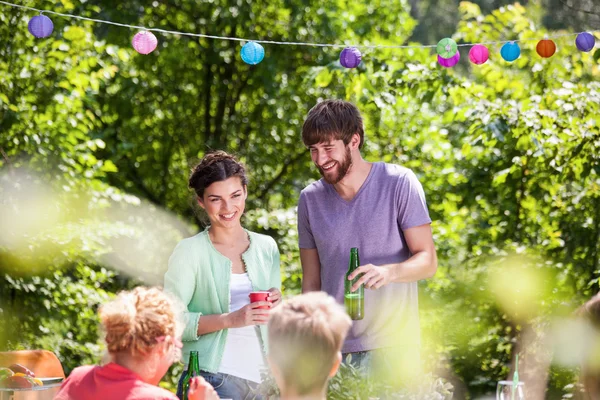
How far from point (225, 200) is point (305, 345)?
37.9 inches

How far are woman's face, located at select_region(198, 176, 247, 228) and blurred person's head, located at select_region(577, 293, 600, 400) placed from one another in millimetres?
1169

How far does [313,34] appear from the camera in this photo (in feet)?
23.9

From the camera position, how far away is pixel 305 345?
1.96m

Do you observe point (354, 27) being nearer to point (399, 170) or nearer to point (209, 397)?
point (399, 170)

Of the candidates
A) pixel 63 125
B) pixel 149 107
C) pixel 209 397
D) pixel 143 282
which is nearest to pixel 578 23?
pixel 149 107

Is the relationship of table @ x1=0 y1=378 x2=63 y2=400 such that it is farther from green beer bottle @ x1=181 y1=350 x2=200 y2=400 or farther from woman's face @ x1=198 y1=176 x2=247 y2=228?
woman's face @ x1=198 y1=176 x2=247 y2=228

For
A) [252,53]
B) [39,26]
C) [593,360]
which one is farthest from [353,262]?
[39,26]

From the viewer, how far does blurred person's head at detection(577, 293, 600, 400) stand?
7.09 ft

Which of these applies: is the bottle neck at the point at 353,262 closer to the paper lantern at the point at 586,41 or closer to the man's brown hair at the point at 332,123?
the man's brown hair at the point at 332,123

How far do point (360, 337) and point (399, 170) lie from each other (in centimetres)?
59

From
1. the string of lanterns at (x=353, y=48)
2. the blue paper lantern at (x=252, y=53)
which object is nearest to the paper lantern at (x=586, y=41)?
the string of lanterns at (x=353, y=48)

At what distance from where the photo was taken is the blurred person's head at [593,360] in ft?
7.09

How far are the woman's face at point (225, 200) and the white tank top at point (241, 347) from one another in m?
0.19

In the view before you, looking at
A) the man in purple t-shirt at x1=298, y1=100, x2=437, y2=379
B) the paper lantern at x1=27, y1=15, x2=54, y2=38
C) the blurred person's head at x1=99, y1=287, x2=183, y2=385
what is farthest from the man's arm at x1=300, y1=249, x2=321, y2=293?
the paper lantern at x1=27, y1=15, x2=54, y2=38
